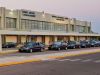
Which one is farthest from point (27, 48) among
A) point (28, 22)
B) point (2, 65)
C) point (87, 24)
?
point (87, 24)

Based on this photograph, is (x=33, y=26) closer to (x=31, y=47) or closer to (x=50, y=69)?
(x=31, y=47)

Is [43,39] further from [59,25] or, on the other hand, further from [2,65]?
[2,65]

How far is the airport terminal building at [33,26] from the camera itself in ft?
246

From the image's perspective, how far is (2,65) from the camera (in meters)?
22.4

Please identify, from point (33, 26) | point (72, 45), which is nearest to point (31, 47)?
point (72, 45)

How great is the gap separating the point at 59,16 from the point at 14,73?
8597cm

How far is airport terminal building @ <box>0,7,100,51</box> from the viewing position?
7506cm

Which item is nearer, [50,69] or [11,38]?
[50,69]

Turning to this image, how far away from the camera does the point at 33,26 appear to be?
3521 inches

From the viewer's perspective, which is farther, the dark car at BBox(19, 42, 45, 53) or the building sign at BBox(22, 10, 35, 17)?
the building sign at BBox(22, 10, 35, 17)

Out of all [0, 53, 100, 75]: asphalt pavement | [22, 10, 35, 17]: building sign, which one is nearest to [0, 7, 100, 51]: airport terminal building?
[22, 10, 35, 17]: building sign

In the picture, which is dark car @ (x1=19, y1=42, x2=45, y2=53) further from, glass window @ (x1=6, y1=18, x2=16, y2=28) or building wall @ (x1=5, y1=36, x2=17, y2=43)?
glass window @ (x1=6, y1=18, x2=16, y2=28)

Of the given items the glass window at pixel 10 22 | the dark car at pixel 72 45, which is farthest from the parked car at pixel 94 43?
the glass window at pixel 10 22

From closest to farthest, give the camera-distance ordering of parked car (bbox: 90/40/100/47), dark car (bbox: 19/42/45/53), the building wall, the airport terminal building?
1. dark car (bbox: 19/42/45/53)
2. parked car (bbox: 90/40/100/47)
3. the building wall
4. the airport terminal building
